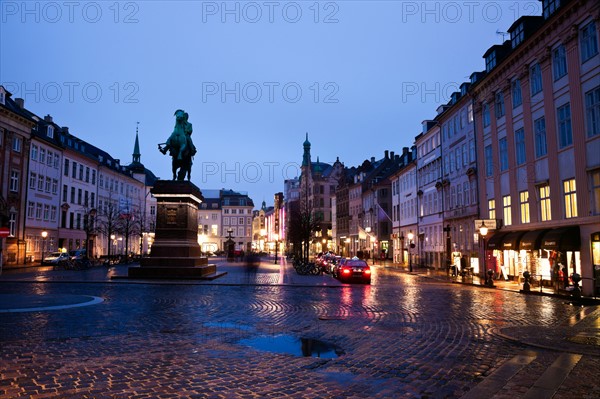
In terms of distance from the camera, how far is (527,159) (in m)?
30.1

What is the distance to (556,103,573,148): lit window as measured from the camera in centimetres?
2556

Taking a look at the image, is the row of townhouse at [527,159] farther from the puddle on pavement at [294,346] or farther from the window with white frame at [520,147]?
the puddle on pavement at [294,346]

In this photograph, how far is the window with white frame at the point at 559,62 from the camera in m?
26.0

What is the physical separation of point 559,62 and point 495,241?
40.8ft

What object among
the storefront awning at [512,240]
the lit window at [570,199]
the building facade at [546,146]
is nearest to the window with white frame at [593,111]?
the building facade at [546,146]

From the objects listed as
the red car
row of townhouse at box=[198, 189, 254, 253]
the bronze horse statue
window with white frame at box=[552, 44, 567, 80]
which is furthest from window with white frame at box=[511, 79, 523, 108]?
row of townhouse at box=[198, 189, 254, 253]

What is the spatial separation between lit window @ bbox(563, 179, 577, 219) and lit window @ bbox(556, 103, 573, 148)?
208 centimetres

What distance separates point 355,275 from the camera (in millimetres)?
29641

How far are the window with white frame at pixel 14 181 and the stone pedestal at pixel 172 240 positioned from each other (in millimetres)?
30312

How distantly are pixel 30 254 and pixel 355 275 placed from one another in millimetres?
41257

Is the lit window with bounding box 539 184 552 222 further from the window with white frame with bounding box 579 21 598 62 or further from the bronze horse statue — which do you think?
the bronze horse statue

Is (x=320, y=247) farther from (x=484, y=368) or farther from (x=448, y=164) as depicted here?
(x=484, y=368)

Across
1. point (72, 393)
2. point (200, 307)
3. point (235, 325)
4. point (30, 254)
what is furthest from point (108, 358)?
point (30, 254)

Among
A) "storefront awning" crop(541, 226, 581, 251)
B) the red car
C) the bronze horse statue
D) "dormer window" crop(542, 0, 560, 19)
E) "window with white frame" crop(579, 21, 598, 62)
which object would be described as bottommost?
the red car
